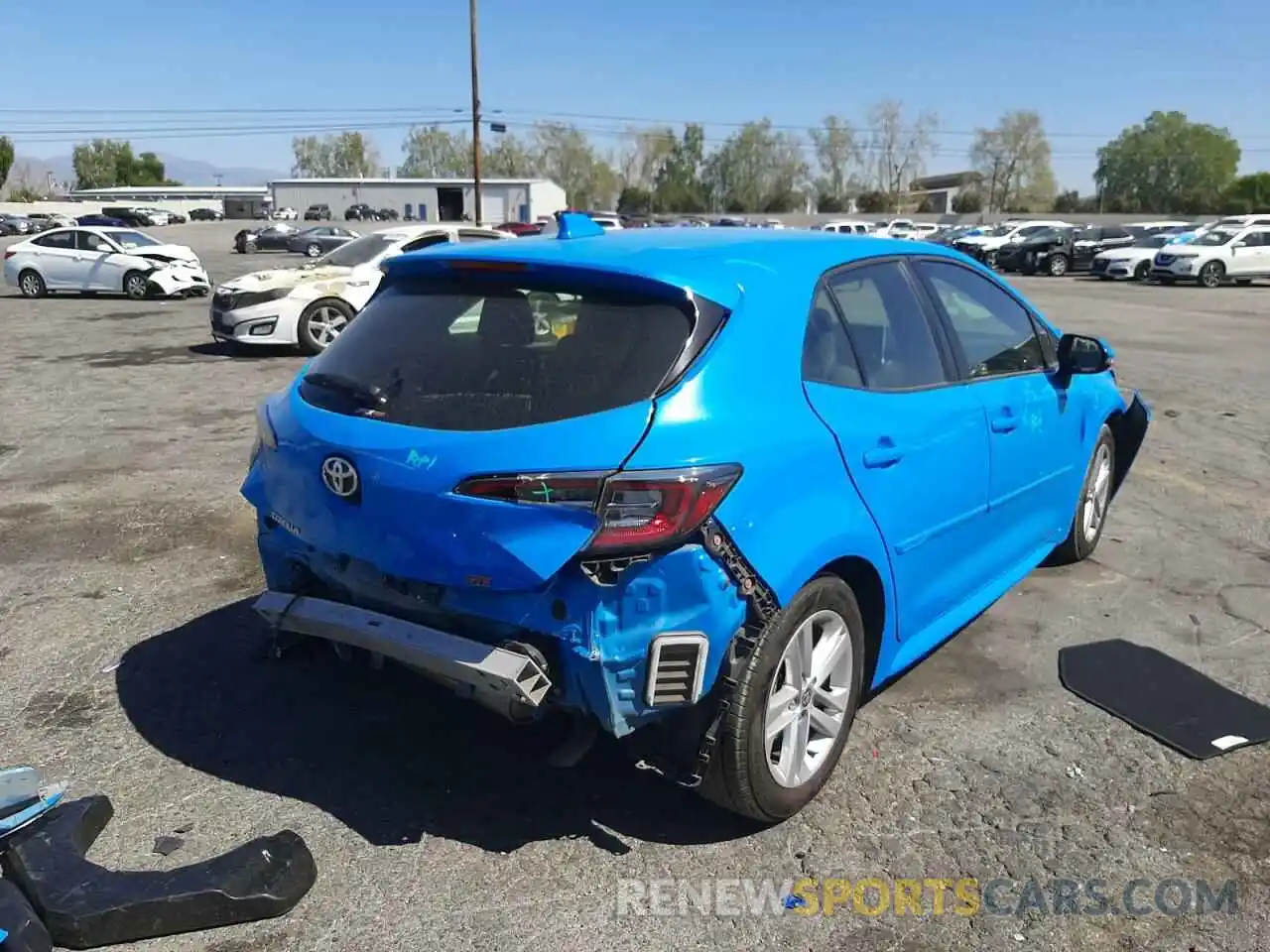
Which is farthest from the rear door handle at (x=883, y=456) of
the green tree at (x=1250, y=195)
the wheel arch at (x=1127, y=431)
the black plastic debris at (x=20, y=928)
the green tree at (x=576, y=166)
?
the green tree at (x=576, y=166)

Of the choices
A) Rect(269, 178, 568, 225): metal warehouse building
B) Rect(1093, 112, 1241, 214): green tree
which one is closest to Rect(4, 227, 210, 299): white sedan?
Rect(269, 178, 568, 225): metal warehouse building

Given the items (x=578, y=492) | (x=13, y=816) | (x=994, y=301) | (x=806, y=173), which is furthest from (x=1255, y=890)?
(x=806, y=173)

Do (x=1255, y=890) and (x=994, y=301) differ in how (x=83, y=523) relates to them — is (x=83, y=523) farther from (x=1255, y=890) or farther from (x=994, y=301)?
(x=1255, y=890)

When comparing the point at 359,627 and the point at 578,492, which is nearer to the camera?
the point at 578,492

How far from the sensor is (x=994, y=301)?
454 centimetres

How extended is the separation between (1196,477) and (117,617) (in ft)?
22.5

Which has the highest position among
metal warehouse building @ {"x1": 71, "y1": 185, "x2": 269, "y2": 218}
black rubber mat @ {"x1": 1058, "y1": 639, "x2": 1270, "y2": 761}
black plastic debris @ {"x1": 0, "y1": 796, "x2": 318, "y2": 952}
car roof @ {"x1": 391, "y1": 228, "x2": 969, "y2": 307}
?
car roof @ {"x1": 391, "y1": 228, "x2": 969, "y2": 307}

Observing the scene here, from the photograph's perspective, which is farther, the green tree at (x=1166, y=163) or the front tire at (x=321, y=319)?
the green tree at (x=1166, y=163)

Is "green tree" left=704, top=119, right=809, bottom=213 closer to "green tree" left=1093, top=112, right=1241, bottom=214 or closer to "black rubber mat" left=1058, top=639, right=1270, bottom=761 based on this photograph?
"green tree" left=1093, top=112, right=1241, bottom=214

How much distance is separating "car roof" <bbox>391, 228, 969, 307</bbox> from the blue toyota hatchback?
1cm

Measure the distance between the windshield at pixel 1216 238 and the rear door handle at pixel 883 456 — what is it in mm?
31263

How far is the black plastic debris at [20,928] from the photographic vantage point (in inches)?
98.9

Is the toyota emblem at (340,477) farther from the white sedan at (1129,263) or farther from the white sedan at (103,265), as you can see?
the white sedan at (1129,263)

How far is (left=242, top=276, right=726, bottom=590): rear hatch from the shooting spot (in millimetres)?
2672
